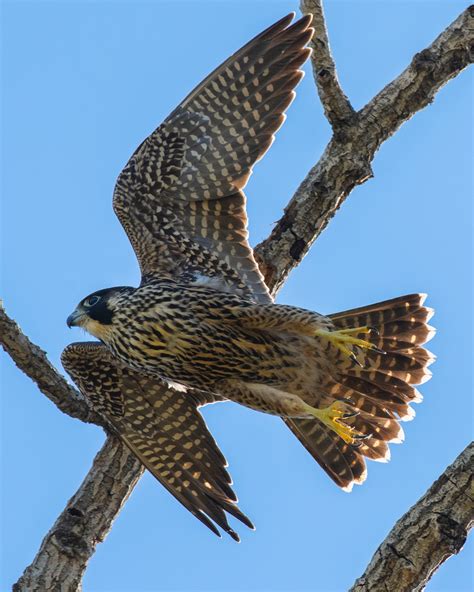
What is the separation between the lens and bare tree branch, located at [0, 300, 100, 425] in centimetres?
552

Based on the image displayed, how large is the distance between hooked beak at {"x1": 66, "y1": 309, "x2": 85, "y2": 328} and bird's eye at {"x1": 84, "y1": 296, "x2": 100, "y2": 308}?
0.08 metres

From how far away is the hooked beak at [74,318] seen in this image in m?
6.71

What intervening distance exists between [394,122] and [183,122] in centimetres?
147

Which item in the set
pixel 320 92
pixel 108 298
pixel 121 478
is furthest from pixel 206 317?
pixel 320 92

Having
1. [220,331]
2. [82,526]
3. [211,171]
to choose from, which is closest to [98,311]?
[220,331]

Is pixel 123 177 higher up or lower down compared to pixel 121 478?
higher up

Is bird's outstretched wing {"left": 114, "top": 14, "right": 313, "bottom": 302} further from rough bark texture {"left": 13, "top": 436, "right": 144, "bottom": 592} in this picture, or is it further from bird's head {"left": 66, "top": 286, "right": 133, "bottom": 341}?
rough bark texture {"left": 13, "top": 436, "right": 144, "bottom": 592}

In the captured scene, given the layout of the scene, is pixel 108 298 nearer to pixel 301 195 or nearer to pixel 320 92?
pixel 301 195

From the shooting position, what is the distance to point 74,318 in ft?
22.2

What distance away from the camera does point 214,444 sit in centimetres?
690

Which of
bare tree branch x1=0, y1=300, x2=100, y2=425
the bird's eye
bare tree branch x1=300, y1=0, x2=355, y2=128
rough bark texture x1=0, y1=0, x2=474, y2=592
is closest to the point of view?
bare tree branch x1=0, y1=300, x2=100, y2=425

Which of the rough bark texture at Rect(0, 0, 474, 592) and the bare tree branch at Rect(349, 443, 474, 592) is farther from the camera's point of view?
the rough bark texture at Rect(0, 0, 474, 592)

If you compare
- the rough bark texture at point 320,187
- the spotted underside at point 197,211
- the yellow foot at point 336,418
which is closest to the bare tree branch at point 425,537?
the yellow foot at point 336,418

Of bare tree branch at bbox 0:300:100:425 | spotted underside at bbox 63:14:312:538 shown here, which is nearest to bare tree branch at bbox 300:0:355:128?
spotted underside at bbox 63:14:312:538
